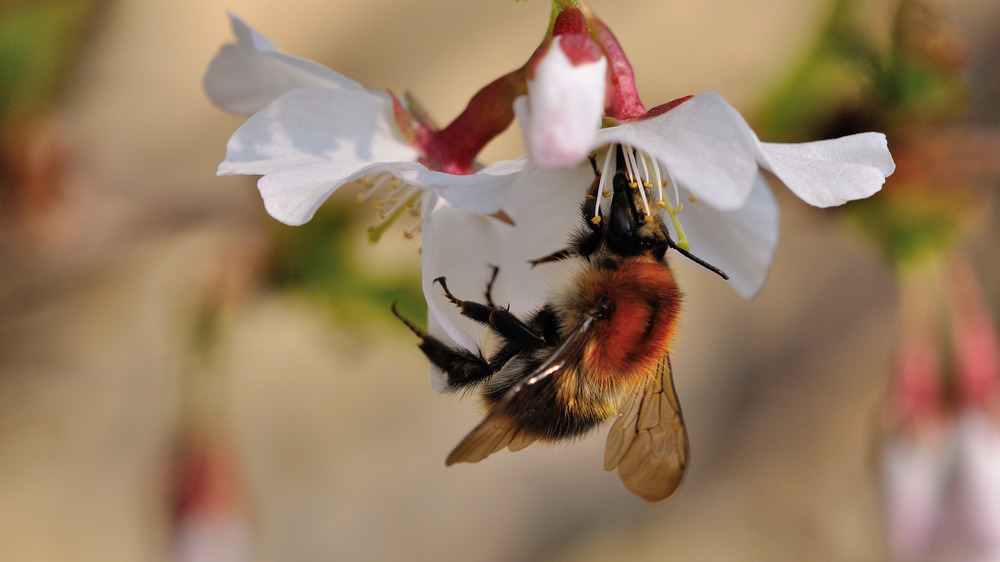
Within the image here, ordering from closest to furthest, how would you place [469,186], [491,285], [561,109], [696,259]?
[561,109], [469,186], [696,259], [491,285]

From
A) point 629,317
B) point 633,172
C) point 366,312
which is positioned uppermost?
point 633,172

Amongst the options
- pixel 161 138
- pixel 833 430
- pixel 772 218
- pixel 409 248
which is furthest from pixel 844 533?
pixel 161 138

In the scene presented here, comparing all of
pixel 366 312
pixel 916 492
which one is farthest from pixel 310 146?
pixel 916 492

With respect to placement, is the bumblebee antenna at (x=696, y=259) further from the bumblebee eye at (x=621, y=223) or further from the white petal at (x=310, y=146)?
the white petal at (x=310, y=146)

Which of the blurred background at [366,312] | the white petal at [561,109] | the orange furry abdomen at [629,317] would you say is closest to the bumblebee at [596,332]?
the orange furry abdomen at [629,317]

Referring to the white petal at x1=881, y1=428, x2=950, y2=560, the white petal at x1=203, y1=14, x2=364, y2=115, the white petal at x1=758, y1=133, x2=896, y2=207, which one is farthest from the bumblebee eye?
the white petal at x1=881, y1=428, x2=950, y2=560

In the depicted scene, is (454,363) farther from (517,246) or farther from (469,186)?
(469,186)
